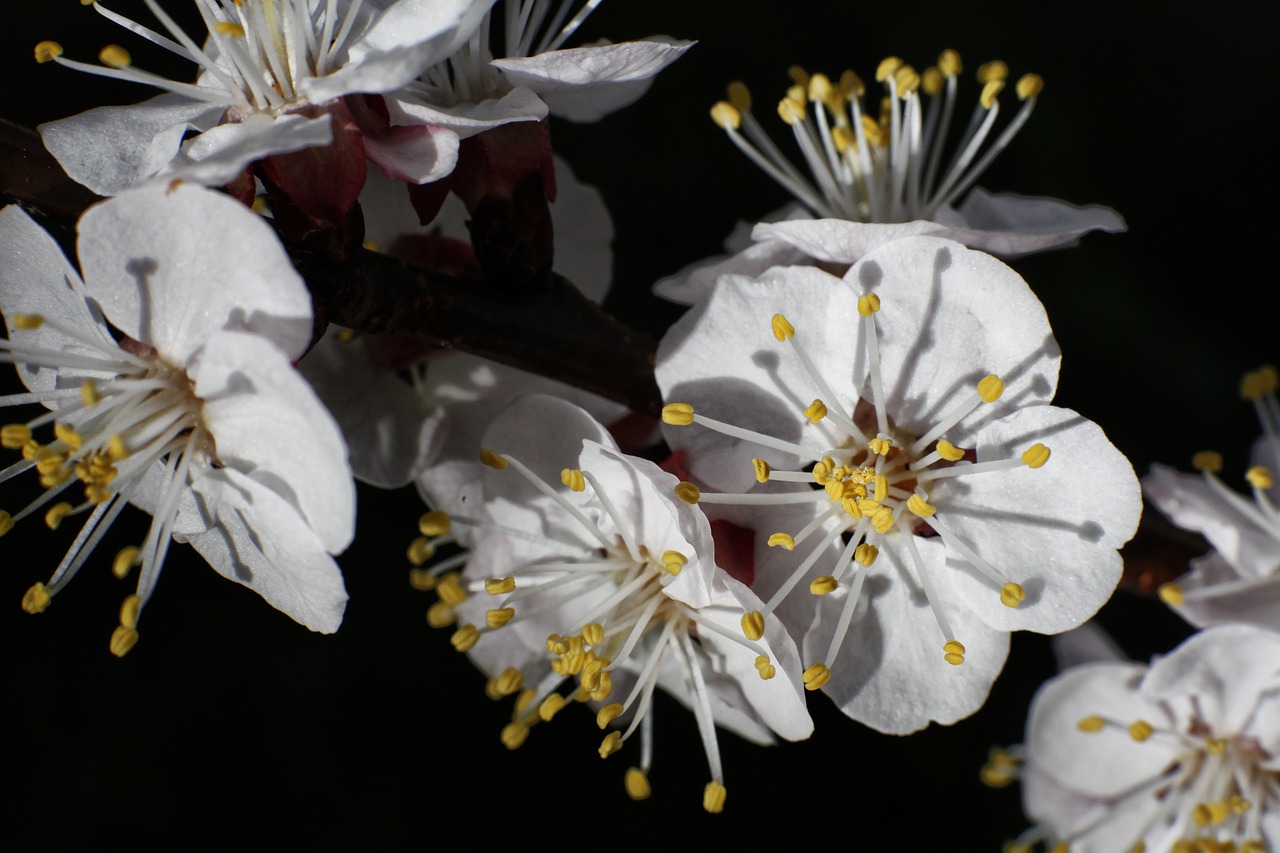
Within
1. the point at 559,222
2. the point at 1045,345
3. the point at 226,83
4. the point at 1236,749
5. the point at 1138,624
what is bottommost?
the point at 1138,624

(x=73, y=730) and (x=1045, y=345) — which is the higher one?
(x=1045, y=345)

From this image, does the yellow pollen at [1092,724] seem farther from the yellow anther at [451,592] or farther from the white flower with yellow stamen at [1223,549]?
the yellow anther at [451,592]

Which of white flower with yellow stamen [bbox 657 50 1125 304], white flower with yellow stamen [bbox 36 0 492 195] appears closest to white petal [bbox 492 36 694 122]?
white flower with yellow stamen [bbox 36 0 492 195]

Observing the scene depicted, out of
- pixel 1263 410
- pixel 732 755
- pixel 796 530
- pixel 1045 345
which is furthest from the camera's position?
pixel 732 755

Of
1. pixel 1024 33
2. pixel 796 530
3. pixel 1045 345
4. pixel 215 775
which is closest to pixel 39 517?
pixel 215 775

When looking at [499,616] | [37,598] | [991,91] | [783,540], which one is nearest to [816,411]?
[783,540]

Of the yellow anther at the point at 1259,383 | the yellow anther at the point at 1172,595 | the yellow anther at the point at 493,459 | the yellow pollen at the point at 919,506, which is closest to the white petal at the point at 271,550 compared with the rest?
the yellow anther at the point at 493,459

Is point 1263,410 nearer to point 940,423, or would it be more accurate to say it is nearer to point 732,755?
point 940,423
